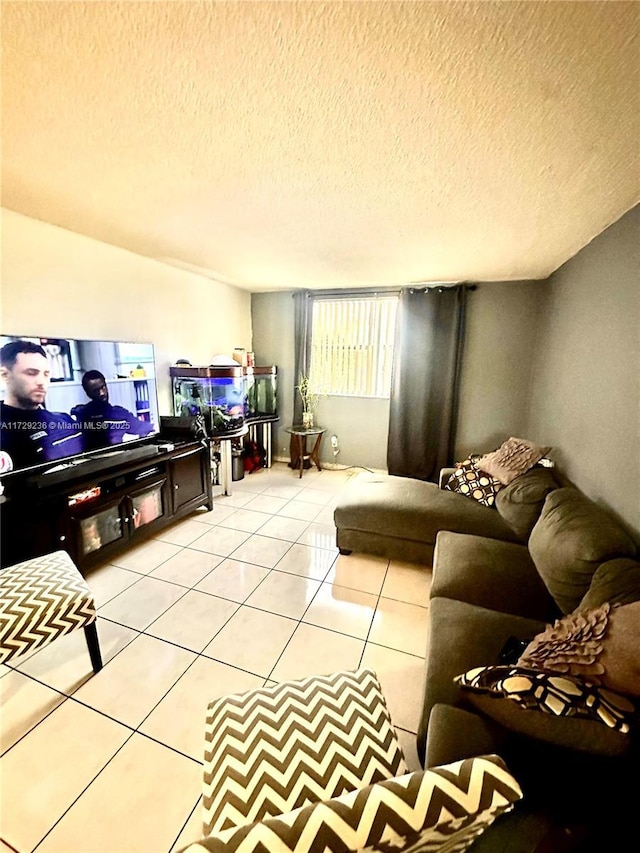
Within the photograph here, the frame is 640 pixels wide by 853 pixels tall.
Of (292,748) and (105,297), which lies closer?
(292,748)

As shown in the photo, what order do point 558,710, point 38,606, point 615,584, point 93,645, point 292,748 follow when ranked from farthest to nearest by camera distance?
point 93,645 → point 38,606 → point 615,584 → point 292,748 → point 558,710

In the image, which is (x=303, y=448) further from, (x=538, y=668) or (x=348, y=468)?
(x=538, y=668)

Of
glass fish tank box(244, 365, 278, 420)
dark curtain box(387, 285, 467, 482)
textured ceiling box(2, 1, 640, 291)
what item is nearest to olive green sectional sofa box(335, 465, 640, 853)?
textured ceiling box(2, 1, 640, 291)

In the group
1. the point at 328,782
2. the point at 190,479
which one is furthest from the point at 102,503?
the point at 328,782

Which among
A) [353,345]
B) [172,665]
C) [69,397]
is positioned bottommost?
[172,665]

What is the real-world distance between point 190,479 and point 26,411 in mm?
1250

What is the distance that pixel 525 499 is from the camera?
2041 mm

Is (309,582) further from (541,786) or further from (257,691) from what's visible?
(541,786)

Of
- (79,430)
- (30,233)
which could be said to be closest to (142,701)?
(79,430)

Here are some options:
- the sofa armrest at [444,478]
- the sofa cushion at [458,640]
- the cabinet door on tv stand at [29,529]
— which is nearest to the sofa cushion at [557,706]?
the sofa cushion at [458,640]

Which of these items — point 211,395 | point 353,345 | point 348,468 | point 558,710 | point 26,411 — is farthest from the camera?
point 348,468

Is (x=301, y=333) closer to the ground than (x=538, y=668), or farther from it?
farther from it

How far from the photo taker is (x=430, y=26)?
866 mm

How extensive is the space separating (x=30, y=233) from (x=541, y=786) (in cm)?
345
